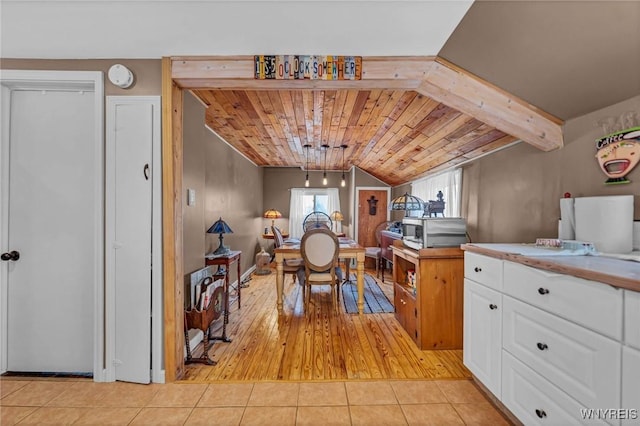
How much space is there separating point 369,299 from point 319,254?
1169mm

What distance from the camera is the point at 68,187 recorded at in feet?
6.22

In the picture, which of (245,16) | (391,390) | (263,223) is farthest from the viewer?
(263,223)

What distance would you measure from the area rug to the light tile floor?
1431 mm

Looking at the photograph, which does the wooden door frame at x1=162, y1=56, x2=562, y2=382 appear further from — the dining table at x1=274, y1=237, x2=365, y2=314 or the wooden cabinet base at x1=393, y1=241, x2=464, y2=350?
the dining table at x1=274, y1=237, x2=365, y2=314

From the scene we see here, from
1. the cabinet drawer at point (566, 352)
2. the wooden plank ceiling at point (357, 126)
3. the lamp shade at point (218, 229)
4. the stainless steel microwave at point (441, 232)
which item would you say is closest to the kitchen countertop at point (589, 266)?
the cabinet drawer at point (566, 352)

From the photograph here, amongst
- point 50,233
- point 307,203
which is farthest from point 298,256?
point 307,203

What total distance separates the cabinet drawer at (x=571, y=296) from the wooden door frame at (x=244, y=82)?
3.63ft

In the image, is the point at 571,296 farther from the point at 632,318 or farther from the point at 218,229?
the point at 218,229

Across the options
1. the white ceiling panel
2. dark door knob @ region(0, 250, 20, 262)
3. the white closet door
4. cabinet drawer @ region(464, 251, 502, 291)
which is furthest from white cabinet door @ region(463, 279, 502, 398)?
Answer: dark door knob @ region(0, 250, 20, 262)

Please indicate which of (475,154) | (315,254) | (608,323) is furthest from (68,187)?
(475,154)

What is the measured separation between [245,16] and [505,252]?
2048 millimetres

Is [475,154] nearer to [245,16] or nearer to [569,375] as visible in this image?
[569,375]

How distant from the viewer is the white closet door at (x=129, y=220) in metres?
1.78

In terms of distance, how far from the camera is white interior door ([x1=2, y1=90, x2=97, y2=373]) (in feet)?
6.20
